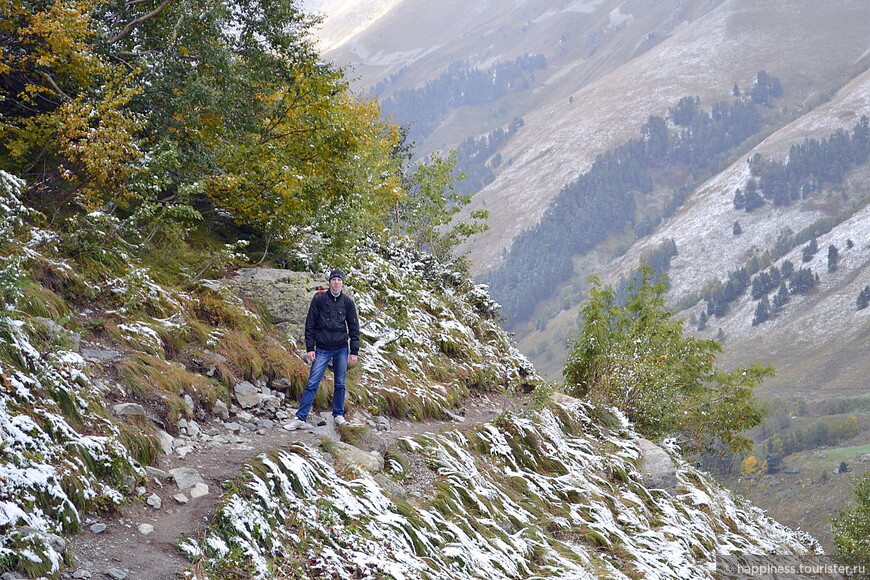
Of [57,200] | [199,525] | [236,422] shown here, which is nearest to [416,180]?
[57,200]

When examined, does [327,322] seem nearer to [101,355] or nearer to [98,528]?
[101,355]

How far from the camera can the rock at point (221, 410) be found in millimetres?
10535

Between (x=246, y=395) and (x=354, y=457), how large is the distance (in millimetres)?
2585

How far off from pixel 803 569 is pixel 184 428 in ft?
43.0

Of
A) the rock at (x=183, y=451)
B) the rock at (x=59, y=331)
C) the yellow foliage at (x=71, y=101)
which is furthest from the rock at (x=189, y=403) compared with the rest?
the yellow foliage at (x=71, y=101)

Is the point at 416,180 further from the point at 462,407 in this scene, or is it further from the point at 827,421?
the point at 827,421

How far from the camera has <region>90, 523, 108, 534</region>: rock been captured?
639 cm

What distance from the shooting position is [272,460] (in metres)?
8.42

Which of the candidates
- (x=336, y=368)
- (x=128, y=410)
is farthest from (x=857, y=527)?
(x=128, y=410)

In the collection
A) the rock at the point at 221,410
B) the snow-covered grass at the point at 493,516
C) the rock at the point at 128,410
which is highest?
the rock at the point at 128,410

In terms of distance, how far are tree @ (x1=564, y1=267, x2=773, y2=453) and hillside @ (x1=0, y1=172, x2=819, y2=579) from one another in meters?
2.75

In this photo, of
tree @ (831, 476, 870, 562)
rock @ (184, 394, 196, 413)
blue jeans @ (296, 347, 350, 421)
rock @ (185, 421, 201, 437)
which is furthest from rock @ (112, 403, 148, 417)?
tree @ (831, 476, 870, 562)

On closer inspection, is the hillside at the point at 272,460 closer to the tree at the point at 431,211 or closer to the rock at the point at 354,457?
the rock at the point at 354,457

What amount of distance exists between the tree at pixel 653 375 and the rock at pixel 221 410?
42.2 feet
